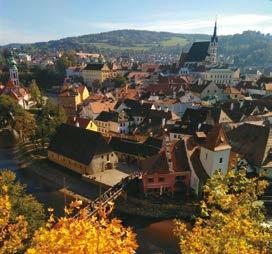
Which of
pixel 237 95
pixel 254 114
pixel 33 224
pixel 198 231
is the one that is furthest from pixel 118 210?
pixel 237 95

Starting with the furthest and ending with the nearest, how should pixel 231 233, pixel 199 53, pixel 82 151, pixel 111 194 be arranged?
pixel 199 53
pixel 82 151
pixel 111 194
pixel 231 233

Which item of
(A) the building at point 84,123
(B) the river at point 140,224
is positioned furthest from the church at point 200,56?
(B) the river at point 140,224

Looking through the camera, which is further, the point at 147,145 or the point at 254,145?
the point at 147,145

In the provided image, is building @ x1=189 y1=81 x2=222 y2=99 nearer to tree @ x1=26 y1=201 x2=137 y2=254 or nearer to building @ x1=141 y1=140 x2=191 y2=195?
building @ x1=141 y1=140 x2=191 y2=195

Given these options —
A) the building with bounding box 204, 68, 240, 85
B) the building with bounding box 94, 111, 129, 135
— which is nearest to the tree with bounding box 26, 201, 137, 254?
the building with bounding box 94, 111, 129, 135

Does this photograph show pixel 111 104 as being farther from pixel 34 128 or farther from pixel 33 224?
pixel 33 224

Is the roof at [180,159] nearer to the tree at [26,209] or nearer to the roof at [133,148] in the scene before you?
the roof at [133,148]

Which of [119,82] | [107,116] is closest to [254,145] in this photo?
[107,116]

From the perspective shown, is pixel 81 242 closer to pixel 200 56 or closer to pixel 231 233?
pixel 231 233
